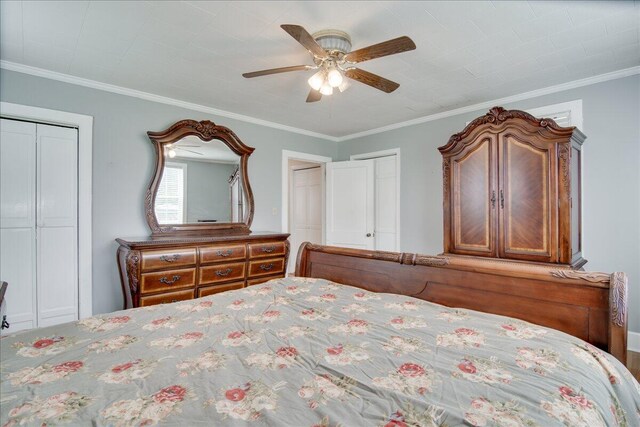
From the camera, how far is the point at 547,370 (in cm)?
101

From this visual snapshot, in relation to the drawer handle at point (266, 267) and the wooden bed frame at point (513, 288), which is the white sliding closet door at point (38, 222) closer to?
the drawer handle at point (266, 267)

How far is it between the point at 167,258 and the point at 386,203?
3.01 m

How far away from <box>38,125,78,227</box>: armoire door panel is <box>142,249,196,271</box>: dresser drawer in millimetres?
911

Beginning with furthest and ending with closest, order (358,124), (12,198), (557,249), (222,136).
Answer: (358,124) < (222,136) < (12,198) < (557,249)

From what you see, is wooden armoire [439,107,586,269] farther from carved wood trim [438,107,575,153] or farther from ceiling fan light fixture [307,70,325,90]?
ceiling fan light fixture [307,70,325,90]

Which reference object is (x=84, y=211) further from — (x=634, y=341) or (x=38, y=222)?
(x=634, y=341)

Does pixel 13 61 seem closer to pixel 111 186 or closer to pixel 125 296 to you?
pixel 111 186

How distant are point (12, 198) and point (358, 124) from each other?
3900 mm

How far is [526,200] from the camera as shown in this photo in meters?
2.69

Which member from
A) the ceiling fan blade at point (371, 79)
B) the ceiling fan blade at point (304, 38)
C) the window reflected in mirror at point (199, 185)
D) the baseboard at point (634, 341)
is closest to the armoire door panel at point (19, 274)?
the window reflected in mirror at point (199, 185)

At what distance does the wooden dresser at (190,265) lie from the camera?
278cm

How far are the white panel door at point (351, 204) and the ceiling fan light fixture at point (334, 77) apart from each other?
106 inches

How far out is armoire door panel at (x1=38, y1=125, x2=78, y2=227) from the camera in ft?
9.41

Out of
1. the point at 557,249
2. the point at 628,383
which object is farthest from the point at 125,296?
the point at 557,249
